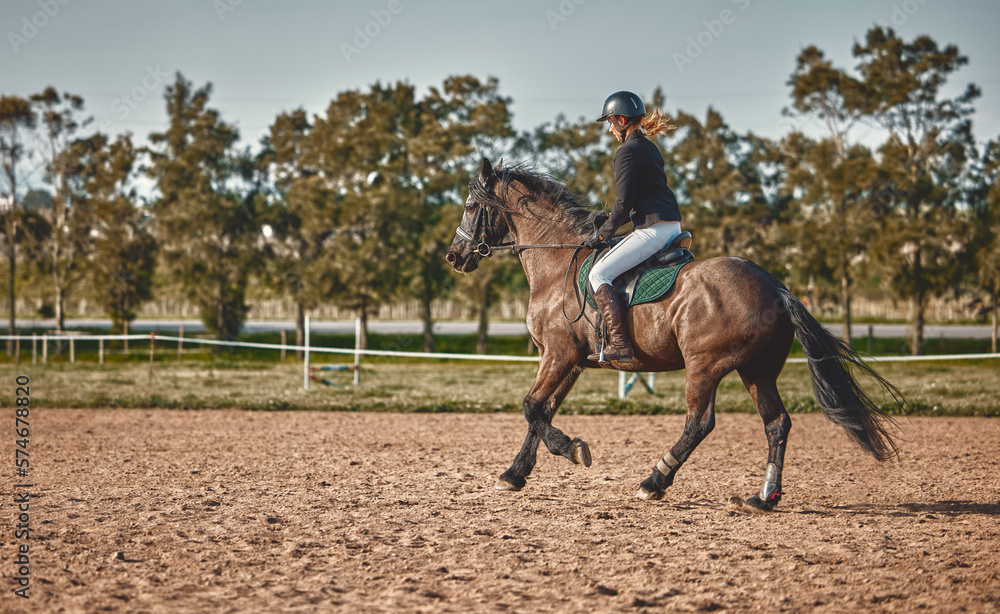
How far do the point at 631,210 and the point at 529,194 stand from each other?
1.13 meters

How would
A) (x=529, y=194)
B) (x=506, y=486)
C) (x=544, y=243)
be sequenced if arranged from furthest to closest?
(x=529, y=194) < (x=544, y=243) < (x=506, y=486)

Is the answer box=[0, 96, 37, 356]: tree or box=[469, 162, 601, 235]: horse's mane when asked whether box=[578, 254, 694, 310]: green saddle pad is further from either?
box=[0, 96, 37, 356]: tree

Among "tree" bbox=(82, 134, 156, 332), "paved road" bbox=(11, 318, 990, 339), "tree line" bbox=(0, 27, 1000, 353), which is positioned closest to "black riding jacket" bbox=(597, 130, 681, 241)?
"tree line" bbox=(0, 27, 1000, 353)

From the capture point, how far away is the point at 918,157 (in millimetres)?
29000

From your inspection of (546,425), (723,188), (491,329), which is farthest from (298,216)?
(546,425)

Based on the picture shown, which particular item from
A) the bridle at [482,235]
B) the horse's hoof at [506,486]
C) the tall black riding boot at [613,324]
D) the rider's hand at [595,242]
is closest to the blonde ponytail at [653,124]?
the rider's hand at [595,242]

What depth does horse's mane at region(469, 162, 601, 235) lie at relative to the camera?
6.60 meters

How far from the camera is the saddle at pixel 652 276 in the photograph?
578 cm

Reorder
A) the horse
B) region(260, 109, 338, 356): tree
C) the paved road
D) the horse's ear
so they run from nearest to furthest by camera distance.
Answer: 1. the horse
2. the horse's ear
3. region(260, 109, 338, 356): tree
4. the paved road

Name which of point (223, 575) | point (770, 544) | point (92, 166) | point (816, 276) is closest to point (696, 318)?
point (770, 544)

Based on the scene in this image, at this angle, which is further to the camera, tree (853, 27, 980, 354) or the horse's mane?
tree (853, 27, 980, 354)

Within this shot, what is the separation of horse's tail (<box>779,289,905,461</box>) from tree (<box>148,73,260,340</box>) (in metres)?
26.6

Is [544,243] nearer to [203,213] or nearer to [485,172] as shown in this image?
[485,172]

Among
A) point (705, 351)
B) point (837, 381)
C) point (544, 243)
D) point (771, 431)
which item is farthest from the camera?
point (544, 243)
